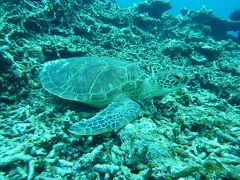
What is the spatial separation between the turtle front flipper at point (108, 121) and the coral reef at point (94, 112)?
12 cm

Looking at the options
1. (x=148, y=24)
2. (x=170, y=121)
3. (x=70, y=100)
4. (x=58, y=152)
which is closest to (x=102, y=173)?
(x=58, y=152)

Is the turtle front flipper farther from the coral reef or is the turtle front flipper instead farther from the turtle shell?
the turtle shell

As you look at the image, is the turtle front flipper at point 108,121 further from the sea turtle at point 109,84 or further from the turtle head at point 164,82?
the turtle head at point 164,82

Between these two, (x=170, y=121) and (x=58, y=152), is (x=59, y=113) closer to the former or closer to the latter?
(x=58, y=152)

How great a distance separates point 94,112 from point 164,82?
141 centimetres

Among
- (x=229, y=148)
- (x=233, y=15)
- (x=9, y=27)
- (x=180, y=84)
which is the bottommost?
(x=229, y=148)

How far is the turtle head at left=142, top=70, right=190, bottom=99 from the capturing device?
4.18 m

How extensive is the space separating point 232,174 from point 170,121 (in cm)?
153

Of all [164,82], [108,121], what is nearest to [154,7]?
[164,82]

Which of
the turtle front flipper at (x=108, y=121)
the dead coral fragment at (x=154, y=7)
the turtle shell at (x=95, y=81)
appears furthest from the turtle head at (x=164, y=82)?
the dead coral fragment at (x=154, y=7)

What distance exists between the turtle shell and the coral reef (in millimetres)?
259

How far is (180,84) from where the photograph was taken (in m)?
4.23

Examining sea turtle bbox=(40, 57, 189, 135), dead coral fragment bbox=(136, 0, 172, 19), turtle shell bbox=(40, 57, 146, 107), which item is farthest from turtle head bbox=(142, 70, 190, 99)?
dead coral fragment bbox=(136, 0, 172, 19)

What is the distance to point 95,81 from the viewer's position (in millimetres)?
4188
